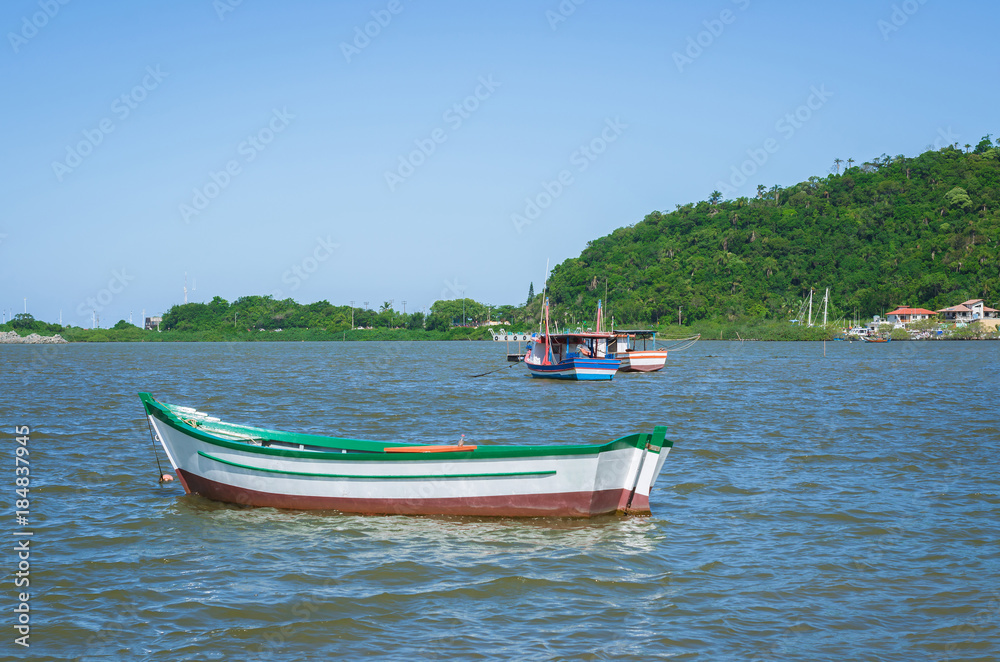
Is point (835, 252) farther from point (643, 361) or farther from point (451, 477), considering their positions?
point (451, 477)

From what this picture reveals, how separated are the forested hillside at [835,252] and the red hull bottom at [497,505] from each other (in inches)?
5781

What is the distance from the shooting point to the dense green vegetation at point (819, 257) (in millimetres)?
147125

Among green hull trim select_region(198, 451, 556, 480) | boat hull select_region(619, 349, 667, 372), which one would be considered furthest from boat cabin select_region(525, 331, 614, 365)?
green hull trim select_region(198, 451, 556, 480)

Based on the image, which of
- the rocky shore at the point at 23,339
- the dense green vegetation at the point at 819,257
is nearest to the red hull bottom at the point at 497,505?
the dense green vegetation at the point at 819,257

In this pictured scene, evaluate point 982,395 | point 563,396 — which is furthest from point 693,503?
point 982,395

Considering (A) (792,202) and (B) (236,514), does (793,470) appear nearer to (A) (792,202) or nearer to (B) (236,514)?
(B) (236,514)

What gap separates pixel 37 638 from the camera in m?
8.24

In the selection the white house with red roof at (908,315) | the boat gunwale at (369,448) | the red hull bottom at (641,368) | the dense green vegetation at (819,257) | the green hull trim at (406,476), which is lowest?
the red hull bottom at (641,368)

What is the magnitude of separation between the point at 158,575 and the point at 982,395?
116 ft

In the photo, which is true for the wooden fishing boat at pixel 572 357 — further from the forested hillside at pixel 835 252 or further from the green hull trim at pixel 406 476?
the forested hillside at pixel 835 252

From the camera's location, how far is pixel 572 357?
46.0m

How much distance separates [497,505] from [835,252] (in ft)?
551

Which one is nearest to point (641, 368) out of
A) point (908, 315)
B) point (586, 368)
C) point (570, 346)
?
point (570, 346)

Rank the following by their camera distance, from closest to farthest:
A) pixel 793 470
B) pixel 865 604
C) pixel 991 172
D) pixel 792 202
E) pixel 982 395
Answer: pixel 865 604 < pixel 793 470 < pixel 982 395 < pixel 991 172 < pixel 792 202
